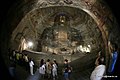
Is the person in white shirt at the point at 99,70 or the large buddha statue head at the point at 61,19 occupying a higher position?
the large buddha statue head at the point at 61,19

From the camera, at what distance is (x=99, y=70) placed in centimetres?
844

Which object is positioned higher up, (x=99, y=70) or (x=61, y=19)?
(x=61, y=19)

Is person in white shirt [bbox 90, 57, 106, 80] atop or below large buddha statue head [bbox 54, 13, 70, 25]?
below

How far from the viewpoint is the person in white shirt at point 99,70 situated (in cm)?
837

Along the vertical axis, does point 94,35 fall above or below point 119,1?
below

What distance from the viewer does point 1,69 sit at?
857cm

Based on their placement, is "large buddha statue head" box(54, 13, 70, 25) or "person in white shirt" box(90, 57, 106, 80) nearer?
"person in white shirt" box(90, 57, 106, 80)

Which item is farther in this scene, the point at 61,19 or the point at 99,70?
the point at 61,19

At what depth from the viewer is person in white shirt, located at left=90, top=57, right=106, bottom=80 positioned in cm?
837

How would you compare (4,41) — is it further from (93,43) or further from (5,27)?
(93,43)

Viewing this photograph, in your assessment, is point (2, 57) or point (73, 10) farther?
point (73, 10)

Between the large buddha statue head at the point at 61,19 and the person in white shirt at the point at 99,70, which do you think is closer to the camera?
the person in white shirt at the point at 99,70

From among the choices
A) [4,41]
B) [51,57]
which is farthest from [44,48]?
[4,41]

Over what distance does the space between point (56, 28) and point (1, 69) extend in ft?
4.87
